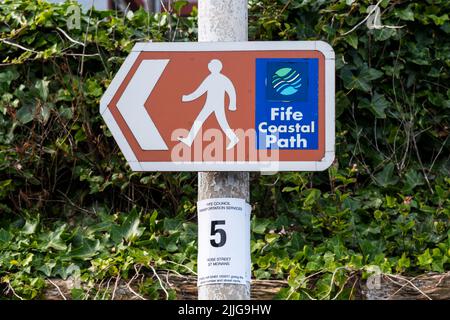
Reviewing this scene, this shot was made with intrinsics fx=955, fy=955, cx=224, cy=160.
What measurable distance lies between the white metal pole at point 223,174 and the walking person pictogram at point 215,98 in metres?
0.10

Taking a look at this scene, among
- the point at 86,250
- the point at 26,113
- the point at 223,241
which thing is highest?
the point at 26,113

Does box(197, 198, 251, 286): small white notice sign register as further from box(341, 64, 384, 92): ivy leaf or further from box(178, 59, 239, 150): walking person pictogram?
box(341, 64, 384, 92): ivy leaf

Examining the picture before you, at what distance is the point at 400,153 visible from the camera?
18.5ft

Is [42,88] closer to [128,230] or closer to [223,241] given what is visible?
[128,230]

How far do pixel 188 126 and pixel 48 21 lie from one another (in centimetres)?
299

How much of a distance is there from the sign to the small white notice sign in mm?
122

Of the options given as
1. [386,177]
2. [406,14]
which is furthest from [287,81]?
[406,14]

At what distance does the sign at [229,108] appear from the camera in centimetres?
294

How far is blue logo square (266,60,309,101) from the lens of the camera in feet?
9.78

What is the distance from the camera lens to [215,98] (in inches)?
118

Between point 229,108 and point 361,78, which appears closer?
point 229,108

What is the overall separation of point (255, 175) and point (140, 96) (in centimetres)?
241

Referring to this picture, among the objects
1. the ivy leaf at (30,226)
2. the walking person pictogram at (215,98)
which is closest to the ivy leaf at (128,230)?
Answer: the ivy leaf at (30,226)

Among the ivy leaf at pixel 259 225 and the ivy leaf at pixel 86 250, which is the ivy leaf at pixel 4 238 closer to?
the ivy leaf at pixel 86 250
